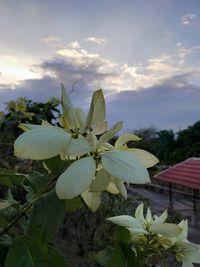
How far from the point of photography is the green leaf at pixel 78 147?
439 millimetres

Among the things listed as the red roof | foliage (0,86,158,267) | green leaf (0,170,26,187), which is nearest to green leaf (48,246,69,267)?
foliage (0,86,158,267)

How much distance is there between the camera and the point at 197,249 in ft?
1.97

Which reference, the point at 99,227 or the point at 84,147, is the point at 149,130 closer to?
the point at 99,227

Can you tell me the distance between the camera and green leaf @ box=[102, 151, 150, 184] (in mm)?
423

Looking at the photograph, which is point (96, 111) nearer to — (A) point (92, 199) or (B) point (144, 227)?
(A) point (92, 199)

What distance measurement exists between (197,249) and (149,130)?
122 ft

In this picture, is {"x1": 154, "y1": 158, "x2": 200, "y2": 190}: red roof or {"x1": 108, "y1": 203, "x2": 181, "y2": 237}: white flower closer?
{"x1": 108, "y1": 203, "x2": 181, "y2": 237}: white flower

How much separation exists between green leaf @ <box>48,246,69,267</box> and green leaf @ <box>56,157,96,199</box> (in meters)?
0.11

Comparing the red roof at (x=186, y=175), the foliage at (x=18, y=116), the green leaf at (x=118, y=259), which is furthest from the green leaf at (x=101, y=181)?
the red roof at (x=186, y=175)

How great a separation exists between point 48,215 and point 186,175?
37.4 ft

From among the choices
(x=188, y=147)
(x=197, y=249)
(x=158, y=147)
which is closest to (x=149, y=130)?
(x=158, y=147)

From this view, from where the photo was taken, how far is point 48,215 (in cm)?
47

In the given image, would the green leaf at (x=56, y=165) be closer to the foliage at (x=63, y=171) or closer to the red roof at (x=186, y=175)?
the foliage at (x=63, y=171)

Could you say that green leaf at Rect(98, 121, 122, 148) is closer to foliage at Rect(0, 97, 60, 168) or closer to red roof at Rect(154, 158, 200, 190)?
foliage at Rect(0, 97, 60, 168)
